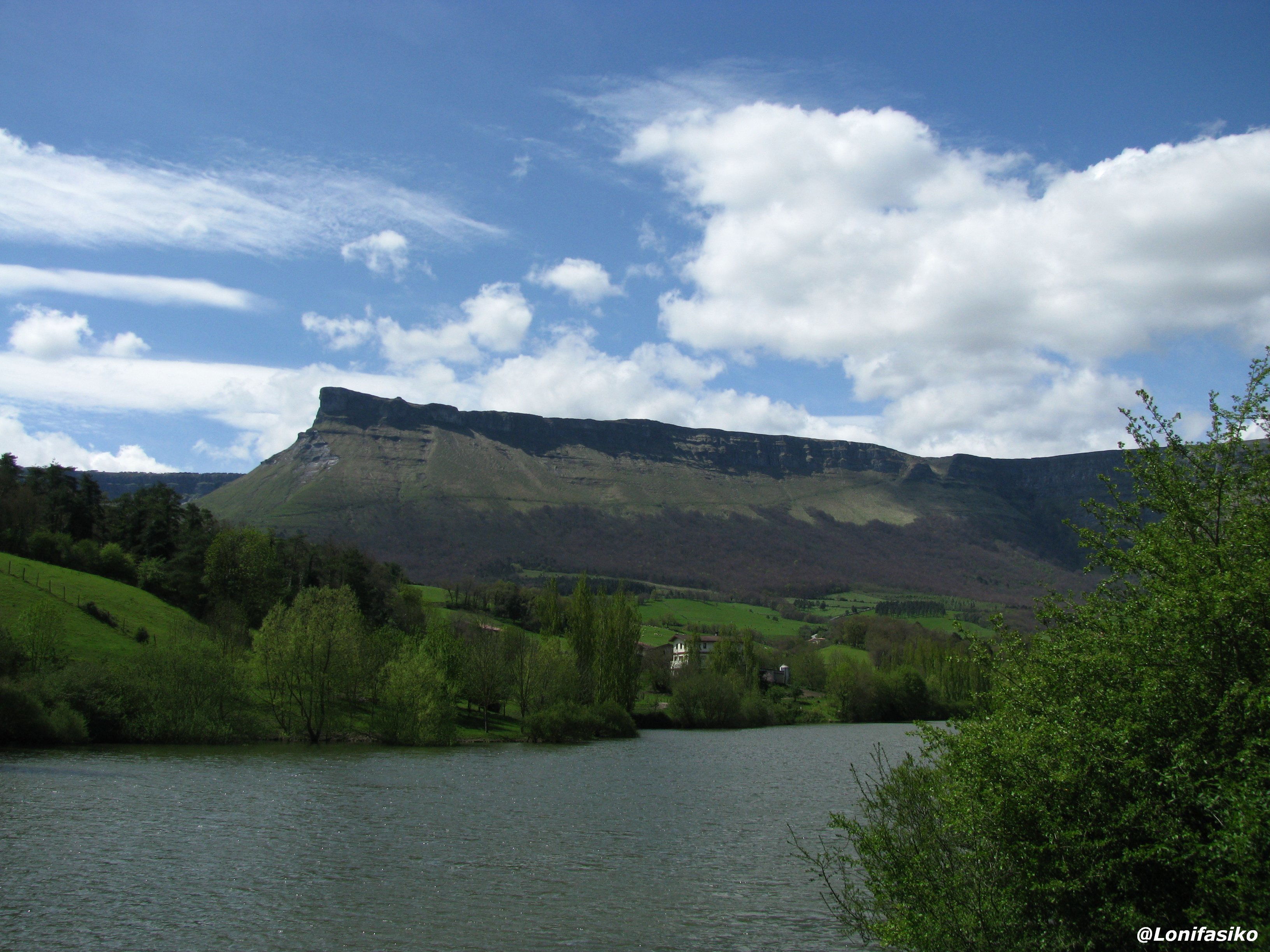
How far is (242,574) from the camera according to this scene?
334 ft

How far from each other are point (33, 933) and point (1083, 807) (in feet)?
86.9

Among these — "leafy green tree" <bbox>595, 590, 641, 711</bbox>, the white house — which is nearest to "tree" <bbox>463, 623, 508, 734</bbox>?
"leafy green tree" <bbox>595, 590, 641, 711</bbox>

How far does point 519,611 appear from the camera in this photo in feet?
530

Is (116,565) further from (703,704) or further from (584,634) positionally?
(703,704)

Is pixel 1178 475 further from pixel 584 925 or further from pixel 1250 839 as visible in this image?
pixel 584 925

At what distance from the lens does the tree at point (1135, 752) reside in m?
12.8

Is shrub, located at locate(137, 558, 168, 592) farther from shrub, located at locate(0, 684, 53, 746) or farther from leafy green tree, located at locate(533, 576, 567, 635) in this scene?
leafy green tree, located at locate(533, 576, 567, 635)

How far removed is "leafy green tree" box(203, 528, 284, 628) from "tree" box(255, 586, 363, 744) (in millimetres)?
25860

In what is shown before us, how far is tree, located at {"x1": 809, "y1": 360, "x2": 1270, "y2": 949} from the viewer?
1282cm

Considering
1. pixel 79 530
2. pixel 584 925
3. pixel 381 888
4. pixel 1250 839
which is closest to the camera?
pixel 1250 839

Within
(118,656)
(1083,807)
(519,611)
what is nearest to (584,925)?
(1083,807)

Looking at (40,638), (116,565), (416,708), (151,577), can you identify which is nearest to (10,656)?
(40,638)

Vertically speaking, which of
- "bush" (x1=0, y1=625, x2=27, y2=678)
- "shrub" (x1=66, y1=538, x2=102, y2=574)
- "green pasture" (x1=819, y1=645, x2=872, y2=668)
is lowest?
"green pasture" (x1=819, y1=645, x2=872, y2=668)

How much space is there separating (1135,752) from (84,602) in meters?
90.9
